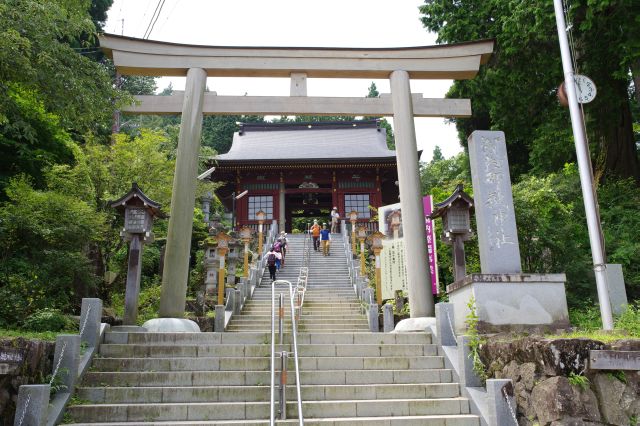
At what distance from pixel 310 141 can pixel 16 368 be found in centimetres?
2649

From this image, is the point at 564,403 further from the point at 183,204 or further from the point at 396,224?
the point at 396,224

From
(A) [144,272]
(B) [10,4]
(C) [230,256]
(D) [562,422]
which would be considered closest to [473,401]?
(D) [562,422]

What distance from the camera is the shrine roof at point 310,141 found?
2742cm

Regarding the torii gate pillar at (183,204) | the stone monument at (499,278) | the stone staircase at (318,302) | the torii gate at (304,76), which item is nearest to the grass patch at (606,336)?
the stone monument at (499,278)

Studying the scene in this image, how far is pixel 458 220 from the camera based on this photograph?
34.1 ft

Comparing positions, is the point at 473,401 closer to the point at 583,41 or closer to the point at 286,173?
the point at 583,41

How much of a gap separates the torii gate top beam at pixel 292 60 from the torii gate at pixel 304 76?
0.8 inches

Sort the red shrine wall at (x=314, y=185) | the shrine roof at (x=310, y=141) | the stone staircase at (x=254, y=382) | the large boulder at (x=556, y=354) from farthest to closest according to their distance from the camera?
the shrine roof at (x=310, y=141) < the red shrine wall at (x=314, y=185) < the stone staircase at (x=254, y=382) < the large boulder at (x=556, y=354)

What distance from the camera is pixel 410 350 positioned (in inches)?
290

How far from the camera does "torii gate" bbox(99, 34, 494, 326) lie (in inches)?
400

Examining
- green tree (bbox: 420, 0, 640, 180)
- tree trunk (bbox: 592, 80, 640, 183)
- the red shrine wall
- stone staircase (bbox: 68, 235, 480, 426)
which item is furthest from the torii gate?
the red shrine wall

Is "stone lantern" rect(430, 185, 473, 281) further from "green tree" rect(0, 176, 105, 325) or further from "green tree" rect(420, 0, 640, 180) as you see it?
"green tree" rect(0, 176, 105, 325)

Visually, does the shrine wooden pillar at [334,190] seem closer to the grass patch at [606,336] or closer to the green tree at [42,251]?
the green tree at [42,251]

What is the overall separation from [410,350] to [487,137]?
11.5ft
